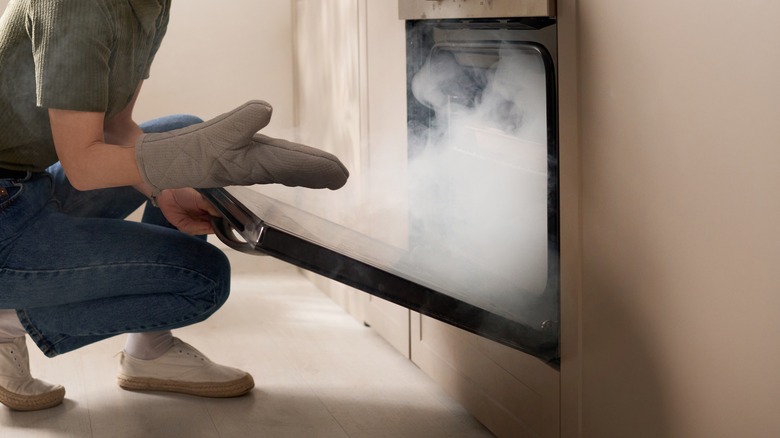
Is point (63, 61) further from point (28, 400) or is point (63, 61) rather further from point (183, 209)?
point (28, 400)

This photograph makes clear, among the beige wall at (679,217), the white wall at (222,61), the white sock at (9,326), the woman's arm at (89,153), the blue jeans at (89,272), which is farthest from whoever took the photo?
the white wall at (222,61)

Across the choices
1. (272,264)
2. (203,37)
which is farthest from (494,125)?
(203,37)

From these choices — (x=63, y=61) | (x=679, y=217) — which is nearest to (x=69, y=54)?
(x=63, y=61)

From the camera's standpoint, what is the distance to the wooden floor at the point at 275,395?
6.02ft

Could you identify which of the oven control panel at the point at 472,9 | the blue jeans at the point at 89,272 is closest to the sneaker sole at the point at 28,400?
the blue jeans at the point at 89,272

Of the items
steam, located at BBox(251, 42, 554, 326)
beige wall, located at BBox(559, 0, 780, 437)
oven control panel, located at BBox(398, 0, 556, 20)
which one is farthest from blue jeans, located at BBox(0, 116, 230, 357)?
beige wall, located at BBox(559, 0, 780, 437)

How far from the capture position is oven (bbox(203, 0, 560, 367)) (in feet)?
4.44

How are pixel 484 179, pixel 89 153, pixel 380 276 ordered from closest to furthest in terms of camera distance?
pixel 380 276 < pixel 89 153 < pixel 484 179

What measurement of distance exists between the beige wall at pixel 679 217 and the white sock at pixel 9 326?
116 centimetres

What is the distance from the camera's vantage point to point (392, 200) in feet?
6.93

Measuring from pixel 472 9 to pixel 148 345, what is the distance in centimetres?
106

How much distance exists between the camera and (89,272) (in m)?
1.64

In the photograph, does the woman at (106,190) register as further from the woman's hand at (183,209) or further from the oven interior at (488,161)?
the oven interior at (488,161)

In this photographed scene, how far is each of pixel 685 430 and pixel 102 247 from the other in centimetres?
106
